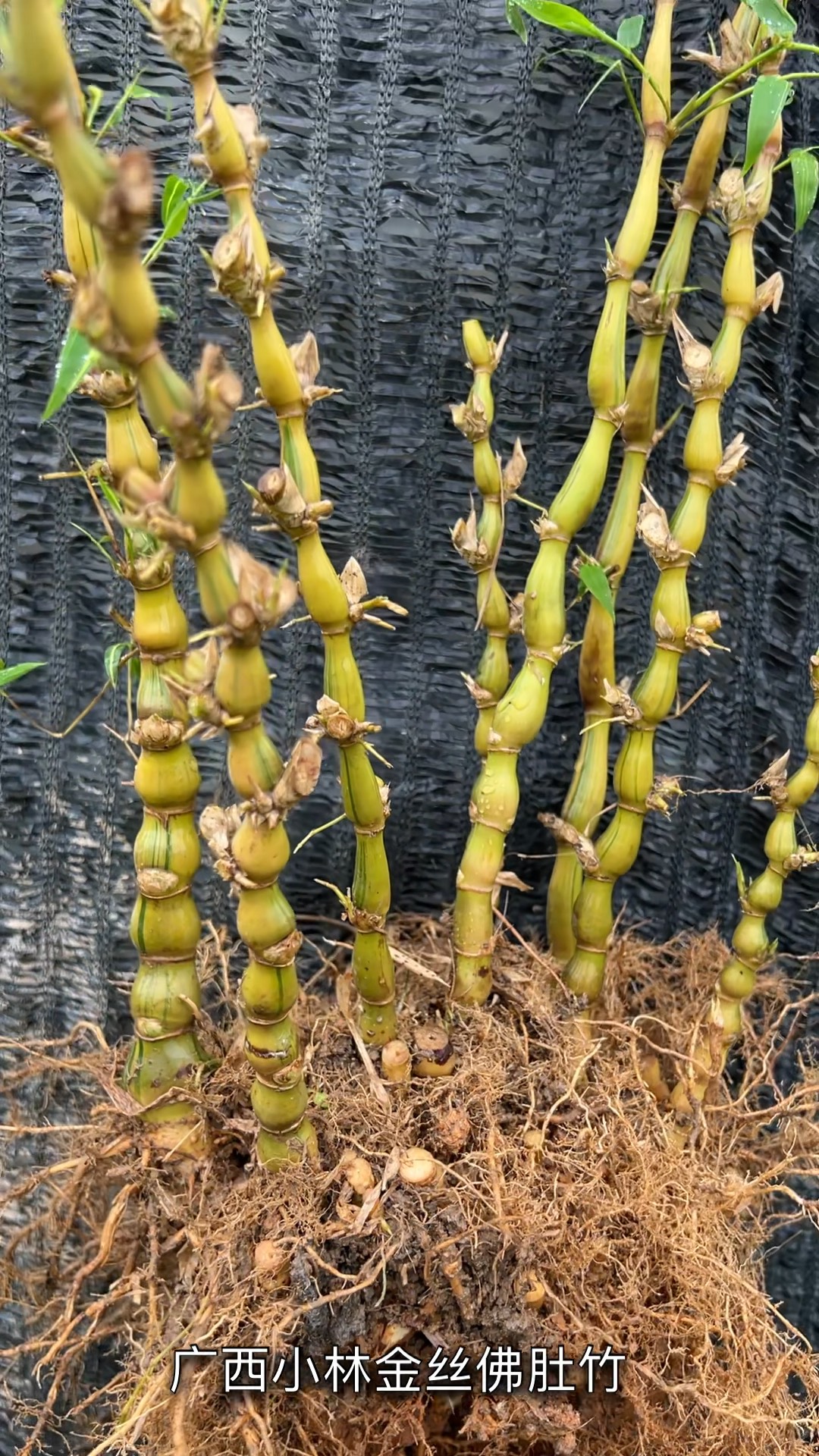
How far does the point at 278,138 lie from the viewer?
Answer: 0.81m

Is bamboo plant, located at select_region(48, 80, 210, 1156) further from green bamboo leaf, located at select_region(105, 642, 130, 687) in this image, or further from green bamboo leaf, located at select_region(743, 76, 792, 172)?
green bamboo leaf, located at select_region(743, 76, 792, 172)

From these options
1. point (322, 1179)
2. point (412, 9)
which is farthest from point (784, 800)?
point (412, 9)

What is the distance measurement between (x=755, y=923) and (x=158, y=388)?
59 cm

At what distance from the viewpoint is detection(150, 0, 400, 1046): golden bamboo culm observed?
503mm

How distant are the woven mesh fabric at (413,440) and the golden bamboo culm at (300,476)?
0.67 feet

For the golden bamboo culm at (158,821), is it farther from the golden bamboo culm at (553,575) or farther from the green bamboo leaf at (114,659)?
the golden bamboo culm at (553,575)

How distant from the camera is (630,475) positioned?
0.75 m

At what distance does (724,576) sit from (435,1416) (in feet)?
2.22

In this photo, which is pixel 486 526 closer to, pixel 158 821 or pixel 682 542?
pixel 682 542

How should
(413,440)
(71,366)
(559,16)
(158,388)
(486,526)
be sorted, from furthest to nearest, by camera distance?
1. (413,440)
2. (486,526)
3. (559,16)
4. (71,366)
5. (158,388)

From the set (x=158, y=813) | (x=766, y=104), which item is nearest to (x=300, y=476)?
(x=158, y=813)

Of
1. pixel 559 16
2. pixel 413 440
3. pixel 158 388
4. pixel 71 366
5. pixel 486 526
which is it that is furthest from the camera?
pixel 413 440

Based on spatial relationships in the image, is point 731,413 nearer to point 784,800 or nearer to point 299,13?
point 784,800

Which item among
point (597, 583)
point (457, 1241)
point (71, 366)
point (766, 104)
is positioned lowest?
point (457, 1241)
